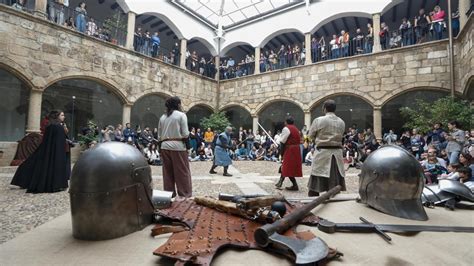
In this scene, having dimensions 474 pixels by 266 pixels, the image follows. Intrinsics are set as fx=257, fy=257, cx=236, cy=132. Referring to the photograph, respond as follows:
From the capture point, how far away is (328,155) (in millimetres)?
3518

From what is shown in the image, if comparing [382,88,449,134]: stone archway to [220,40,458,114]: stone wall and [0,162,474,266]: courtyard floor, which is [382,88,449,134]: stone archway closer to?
[220,40,458,114]: stone wall

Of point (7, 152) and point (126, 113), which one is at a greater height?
point (126, 113)

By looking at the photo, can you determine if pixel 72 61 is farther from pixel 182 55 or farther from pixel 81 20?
pixel 182 55

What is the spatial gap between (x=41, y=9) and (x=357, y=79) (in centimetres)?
1270

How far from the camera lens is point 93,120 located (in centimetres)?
1139

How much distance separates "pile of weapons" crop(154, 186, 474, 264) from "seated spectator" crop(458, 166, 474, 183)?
296 cm

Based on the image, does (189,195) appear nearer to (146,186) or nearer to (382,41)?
(146,186)

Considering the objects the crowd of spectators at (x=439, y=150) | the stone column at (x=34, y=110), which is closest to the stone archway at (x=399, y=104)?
the crowd of spectators at (x=439, y=150)

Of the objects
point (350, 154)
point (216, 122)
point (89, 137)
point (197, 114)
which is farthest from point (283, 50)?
point (89, 137)

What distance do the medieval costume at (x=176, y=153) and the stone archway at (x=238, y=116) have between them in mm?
11824

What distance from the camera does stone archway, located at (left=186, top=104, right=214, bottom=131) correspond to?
15.2 m

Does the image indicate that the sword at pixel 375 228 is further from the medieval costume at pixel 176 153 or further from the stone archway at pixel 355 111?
the stone archway at pixel 355 111

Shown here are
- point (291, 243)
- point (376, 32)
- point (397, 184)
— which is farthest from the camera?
point (376, 32)

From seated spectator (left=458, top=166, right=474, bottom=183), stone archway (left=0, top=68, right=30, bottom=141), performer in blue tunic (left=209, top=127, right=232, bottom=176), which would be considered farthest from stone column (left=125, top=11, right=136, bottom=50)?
seated spectator (left=458, top=166, right=474, bottom=183)
